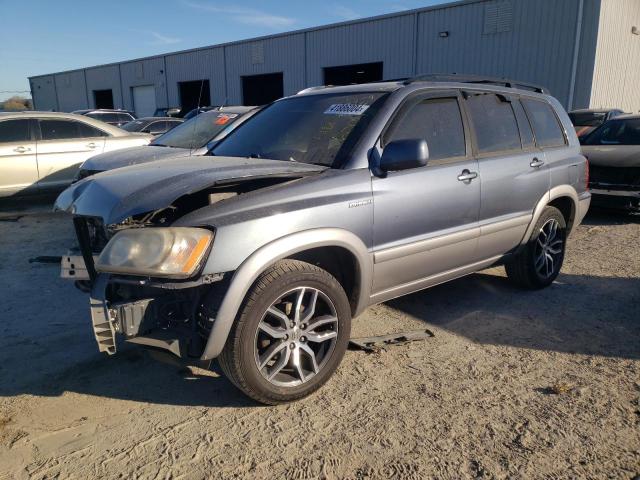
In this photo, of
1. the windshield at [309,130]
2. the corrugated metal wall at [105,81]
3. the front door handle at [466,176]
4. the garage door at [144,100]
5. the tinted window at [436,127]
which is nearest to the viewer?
the windshield at [309,130]

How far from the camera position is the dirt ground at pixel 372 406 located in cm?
243

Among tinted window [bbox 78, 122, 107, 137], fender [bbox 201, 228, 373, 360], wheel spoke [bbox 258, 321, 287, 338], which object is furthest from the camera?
tinted window [bbox 78, 122, 107, 137]

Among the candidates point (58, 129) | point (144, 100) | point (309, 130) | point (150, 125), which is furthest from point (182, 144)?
point (144, 100)

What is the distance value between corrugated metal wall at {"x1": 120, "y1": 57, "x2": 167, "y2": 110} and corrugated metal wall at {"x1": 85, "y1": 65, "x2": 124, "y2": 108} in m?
0.84

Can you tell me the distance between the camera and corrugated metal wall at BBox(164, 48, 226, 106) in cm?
2922

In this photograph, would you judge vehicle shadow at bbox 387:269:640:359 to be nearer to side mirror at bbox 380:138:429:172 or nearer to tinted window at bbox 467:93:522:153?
tinted window at bbox 467:93:522:153

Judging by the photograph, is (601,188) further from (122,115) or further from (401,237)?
(122,115)

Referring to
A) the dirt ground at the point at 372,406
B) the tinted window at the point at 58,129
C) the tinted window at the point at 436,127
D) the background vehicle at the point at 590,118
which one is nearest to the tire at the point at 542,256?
the dirt ground at the point at 372,406

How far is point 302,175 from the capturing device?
9.84 ft

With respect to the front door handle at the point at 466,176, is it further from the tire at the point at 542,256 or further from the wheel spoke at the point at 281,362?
the wheel spoke at the point at 281,362

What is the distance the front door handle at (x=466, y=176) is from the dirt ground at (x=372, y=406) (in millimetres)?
1139

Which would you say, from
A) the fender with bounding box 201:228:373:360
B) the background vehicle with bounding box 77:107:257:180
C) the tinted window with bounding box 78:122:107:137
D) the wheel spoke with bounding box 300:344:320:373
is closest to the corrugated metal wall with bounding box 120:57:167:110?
the tinted window with bounding box 78:122:107:137

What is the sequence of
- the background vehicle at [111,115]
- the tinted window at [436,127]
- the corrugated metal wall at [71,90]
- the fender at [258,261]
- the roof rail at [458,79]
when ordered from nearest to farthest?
the fender at [258,261]
the tinted window at [436,127]
the roof rail at [458,79]
the background vehicle at [111,115]
the corrugated metal wall at [71,90]

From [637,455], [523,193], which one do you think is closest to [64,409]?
[637,455]
